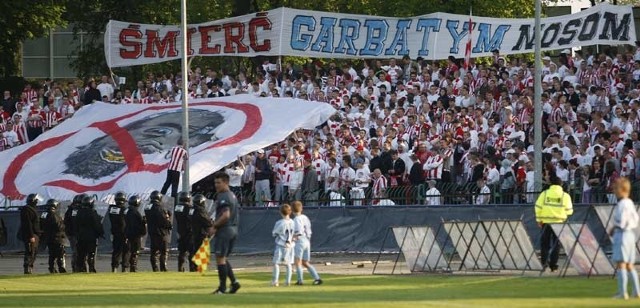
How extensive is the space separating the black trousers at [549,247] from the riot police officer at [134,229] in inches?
357

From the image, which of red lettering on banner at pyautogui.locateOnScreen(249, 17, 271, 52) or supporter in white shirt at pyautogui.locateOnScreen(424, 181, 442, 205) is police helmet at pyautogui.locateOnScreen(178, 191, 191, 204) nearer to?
supporter in white shirt at pyautogui.locateOnScreen(424, 181, 442, 205)

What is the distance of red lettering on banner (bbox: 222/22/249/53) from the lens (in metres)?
47.9

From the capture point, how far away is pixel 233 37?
4822 centimetres

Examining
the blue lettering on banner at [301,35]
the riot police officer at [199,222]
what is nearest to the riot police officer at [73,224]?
the riot police officer at [199,222]

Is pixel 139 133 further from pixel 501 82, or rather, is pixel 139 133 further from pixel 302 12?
pixel 501 82

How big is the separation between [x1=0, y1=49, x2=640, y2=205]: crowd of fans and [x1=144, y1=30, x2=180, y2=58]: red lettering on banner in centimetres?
515

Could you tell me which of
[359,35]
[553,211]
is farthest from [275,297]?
[359,35]

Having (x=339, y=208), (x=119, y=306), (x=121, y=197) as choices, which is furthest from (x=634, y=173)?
(x=119, y=306)

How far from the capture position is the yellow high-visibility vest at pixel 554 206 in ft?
88.5

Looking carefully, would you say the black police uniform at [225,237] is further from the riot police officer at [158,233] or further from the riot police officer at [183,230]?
the riot police officer at [158,233]

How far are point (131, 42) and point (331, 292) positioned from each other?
1102 inches

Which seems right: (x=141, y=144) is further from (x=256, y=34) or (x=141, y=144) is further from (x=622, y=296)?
(x=622, y=296)

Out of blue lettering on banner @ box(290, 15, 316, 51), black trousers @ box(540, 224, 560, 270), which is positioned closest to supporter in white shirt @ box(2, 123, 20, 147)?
blue lettering on banner @ box(290, 15, 316, 51)

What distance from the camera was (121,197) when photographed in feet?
108
